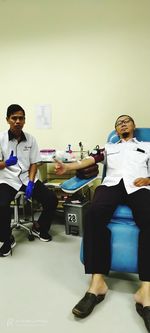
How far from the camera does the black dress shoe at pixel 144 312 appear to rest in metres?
1.30

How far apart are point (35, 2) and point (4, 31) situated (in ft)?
1.57

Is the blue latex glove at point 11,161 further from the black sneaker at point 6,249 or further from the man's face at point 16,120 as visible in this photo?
the black sneaker at point 6,249

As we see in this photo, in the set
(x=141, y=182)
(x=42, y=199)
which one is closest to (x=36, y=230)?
(x=42, y=199)

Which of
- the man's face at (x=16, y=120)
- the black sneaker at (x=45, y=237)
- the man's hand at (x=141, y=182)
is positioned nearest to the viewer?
the man's hand at (x=141, y=182)

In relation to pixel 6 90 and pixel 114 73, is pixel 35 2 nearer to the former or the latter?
pixel 6 90

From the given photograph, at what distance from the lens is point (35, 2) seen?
9.78 ft

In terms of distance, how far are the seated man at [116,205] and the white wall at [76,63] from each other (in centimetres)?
84

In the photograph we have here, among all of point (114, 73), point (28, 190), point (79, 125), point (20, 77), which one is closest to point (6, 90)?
point (20, 77)

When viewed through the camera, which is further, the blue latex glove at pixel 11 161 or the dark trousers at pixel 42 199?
the blue latex glove at pixel 11 161

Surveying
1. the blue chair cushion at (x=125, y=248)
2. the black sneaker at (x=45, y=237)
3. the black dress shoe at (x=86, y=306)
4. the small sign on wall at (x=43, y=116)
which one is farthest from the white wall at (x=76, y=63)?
the black dress shoe at (x=86, y=306)

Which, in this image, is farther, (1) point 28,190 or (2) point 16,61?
(2) point 16,61

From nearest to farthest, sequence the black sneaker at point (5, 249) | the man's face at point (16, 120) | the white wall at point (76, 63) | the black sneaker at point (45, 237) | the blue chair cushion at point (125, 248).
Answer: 1. the blue chair cushion at point (125, 248)
2. the black sneaker at point (5, 249)
3. the man's face at point (16, 120)
4. the black sneaker at point (45, 237)
5. the white wall at point (76, 63)

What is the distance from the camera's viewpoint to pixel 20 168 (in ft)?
7.74

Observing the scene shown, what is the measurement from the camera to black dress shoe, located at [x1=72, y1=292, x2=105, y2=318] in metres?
1.39
